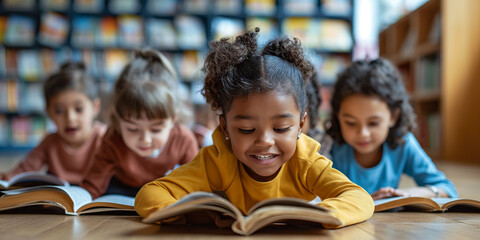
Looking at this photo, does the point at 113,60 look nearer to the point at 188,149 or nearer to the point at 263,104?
the point at 188,149

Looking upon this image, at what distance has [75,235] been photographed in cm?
94

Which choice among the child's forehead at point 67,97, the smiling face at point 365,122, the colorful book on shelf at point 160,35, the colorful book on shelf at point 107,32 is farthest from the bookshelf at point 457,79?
the colorful book on shelf at point 107,32

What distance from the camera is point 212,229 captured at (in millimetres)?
1014

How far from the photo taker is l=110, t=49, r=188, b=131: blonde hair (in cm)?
162

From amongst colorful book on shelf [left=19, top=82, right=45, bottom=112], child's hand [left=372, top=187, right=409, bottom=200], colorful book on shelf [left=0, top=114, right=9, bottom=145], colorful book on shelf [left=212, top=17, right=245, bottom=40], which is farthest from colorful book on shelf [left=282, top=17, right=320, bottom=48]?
child's hand [left=372, top=187, right=409, bottom=200]

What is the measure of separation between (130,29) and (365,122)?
4.06 metres

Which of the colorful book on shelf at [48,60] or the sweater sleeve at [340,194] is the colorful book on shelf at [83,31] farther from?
the sweater sleeve at [340,194]

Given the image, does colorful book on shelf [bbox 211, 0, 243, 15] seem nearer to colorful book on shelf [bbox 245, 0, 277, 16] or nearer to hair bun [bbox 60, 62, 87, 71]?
colorful book on shelf [bbox 245, 0, 277, 16]

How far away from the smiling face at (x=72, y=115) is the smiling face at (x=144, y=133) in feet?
2.40

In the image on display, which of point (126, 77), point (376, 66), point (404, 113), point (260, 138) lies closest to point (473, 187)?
point (404, 113)

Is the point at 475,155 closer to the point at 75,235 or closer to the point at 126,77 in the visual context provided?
the point at 126,77

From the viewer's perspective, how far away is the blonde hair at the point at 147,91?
63.9 inches

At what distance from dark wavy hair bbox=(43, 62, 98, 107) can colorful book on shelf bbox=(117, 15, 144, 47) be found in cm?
274

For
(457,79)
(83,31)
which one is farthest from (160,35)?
(457,79)
